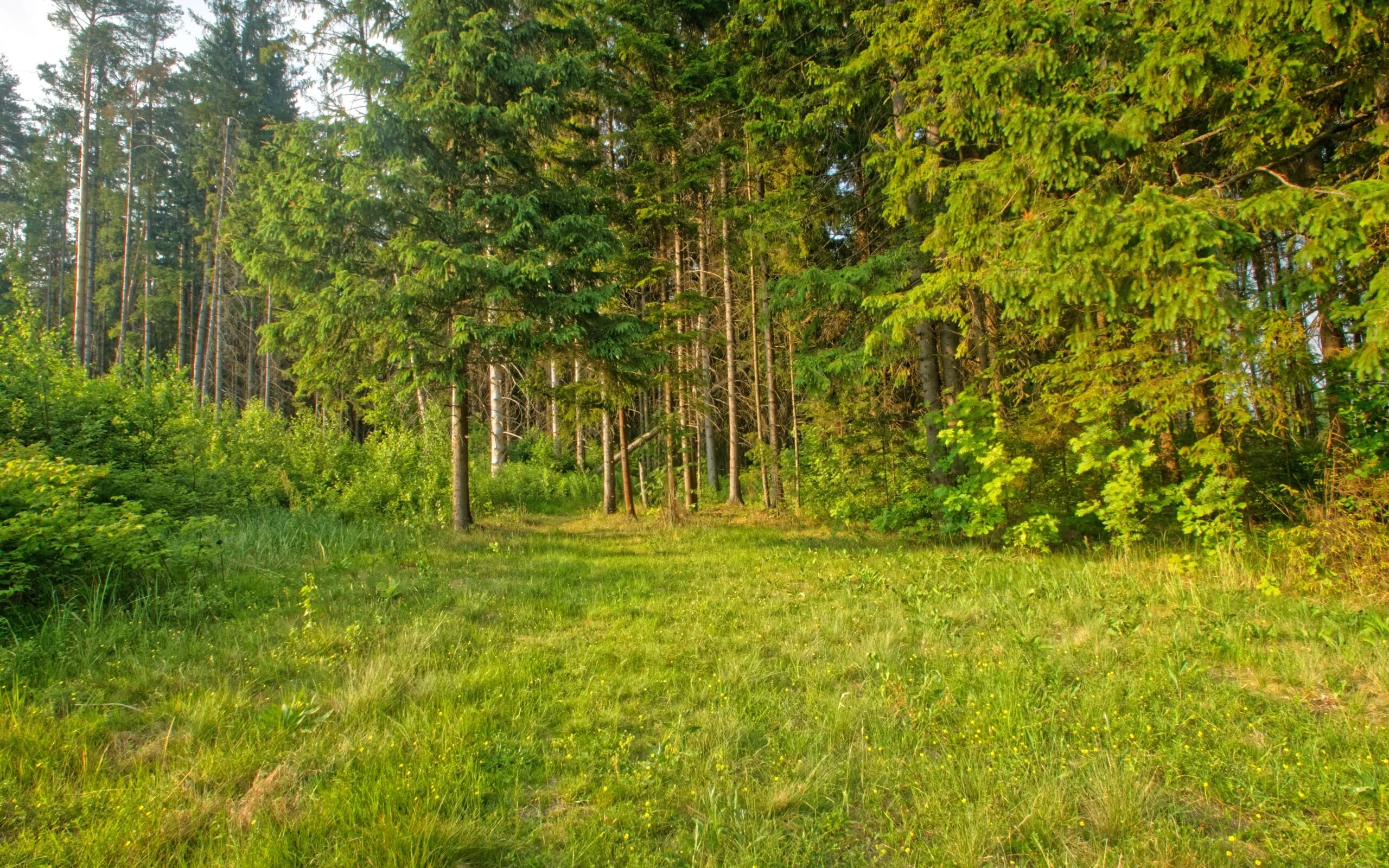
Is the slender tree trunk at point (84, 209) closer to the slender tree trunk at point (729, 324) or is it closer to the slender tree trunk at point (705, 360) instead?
the slender tree trunk at point (705, 360)

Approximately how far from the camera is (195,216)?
1037 inches

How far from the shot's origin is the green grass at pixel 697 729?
2438 mm

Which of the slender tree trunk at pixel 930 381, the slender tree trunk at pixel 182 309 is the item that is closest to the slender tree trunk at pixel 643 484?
the slender tree trunk at pixel 930 381

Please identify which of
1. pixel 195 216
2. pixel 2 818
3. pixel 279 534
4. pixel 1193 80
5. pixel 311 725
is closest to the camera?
pixel 2 818

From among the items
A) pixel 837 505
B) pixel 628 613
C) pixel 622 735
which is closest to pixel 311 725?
pixel 622 735

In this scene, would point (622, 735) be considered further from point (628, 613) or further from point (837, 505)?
point (837, 505)

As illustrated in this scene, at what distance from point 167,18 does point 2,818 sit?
29.1 meters

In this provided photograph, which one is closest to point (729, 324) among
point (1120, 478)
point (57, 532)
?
point (1120, 478)

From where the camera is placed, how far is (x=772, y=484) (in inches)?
547

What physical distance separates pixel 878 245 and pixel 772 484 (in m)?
5.62

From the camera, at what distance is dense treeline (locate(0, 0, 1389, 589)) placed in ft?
18.1

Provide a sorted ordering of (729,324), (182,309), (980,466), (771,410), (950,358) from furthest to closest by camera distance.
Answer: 1. (182,309)
2. (729,324)
3. (771,410)
4. (950,358)
5. (980,466)

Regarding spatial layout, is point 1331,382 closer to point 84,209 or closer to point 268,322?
point 84,209

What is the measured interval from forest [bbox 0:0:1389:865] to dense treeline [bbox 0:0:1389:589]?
0.25ft
